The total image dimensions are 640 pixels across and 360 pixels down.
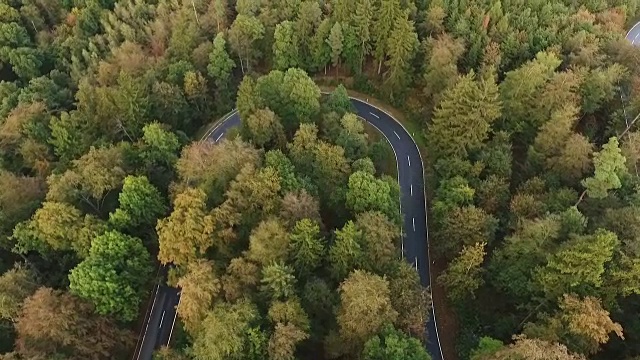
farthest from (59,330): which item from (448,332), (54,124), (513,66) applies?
(513,66)

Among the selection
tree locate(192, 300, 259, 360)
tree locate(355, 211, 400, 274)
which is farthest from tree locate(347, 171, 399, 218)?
tree locate(192, 300, 259, 360)

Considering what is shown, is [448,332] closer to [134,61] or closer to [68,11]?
[134,61]

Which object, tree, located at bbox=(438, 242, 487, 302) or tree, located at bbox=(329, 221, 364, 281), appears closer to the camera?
tree, located at bbox=(329, 221, 364, 281)

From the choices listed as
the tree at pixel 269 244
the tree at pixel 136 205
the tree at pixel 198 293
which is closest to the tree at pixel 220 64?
the tree at pixel 136 205

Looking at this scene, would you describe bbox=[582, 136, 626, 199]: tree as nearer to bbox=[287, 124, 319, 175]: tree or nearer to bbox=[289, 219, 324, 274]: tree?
bbox=[289, 219, 324, 274]: tree

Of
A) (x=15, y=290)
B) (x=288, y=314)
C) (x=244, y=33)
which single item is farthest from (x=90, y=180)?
(x=244, y=33)

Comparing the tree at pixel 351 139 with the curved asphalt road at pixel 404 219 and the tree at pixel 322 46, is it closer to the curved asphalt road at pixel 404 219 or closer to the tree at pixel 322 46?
the curved asphalt road at pixel 404 219

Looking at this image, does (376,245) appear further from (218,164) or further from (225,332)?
(218,164)
